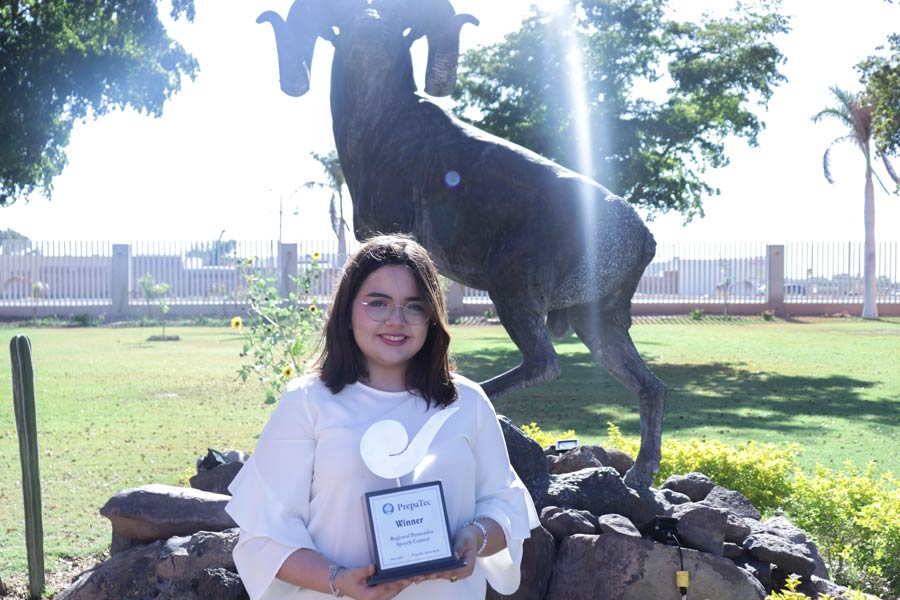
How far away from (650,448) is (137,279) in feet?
113

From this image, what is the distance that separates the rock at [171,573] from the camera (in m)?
4.08

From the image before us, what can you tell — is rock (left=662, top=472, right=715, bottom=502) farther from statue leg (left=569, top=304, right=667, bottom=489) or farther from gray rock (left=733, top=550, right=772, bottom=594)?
gray rock (left=733, top=550, right=772, bottom=594)

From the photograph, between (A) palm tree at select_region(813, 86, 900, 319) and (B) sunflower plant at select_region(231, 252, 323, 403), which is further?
(A) palm tree at select_region(813, 86, 900, 319)

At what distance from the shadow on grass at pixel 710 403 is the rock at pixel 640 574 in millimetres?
5574

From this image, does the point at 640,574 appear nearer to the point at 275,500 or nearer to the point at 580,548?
the point at 580,548

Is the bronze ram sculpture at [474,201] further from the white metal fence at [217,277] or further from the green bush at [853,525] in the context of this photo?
the white metal fence at [217,277]

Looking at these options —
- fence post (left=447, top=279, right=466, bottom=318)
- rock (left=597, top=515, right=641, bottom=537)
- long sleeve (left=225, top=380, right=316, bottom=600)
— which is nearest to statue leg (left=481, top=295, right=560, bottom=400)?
rock (left=597, top=515, right=641, bottom=537)

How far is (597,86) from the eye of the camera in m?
17.6

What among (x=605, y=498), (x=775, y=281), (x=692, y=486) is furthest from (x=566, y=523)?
(x=775, y=281)

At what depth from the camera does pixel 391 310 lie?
2.62m

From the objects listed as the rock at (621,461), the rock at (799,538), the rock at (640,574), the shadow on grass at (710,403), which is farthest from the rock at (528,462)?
the shadow on grass at (710,403)

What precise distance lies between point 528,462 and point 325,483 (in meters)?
2.39

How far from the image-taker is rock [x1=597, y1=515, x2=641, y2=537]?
13.9 feet

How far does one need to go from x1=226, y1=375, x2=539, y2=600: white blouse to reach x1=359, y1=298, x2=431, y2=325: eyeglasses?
0.66 feet
